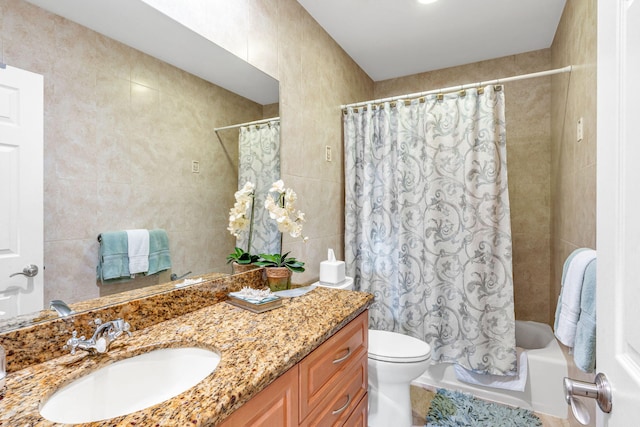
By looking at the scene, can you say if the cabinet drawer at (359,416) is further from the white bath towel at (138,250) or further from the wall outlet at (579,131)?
the wall outlet at (579,131)

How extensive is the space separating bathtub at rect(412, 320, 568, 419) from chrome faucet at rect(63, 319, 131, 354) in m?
2.03

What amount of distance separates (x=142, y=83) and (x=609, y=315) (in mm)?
1398

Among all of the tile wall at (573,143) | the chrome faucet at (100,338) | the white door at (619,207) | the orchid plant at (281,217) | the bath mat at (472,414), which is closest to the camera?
the white door at (619,207)

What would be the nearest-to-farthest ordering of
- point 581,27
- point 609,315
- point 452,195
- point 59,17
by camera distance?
point 609,315
point 59,17
point 581,27
point 452,195

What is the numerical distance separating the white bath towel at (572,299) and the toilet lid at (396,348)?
68cm

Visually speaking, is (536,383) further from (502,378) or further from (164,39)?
(164,39)

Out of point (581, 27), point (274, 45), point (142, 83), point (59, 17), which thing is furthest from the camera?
point (274, 45)

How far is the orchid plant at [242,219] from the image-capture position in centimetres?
149

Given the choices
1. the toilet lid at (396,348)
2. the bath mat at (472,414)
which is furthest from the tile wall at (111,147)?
the bath mat at (472,414)

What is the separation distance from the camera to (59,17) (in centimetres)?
89

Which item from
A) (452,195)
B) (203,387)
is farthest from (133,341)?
(452,195)

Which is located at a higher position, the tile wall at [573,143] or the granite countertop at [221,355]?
the tile wall at [573,143]

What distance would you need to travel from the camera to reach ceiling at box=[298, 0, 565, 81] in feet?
6.46

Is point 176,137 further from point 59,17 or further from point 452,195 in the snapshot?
point 452,195
